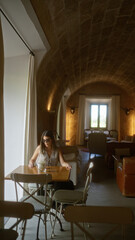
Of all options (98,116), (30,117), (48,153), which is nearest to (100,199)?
(48,153)

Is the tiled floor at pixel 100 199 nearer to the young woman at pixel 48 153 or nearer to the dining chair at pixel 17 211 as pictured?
the young woman at pixel 48 153

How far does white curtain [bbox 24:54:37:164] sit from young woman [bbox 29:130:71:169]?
0.26 meters

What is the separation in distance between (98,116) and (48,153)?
9.94 meters

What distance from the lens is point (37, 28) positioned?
3.23m

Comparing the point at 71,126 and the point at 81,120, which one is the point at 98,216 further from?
the point at 71,126

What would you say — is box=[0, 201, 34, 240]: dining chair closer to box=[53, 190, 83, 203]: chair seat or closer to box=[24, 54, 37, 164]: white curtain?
box=[53, 190, 83, 203]: chair seat

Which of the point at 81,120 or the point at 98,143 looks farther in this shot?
the point at 81,120

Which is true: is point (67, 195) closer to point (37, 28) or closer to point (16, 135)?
point (16, 135)

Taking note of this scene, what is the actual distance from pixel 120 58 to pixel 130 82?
321 cm

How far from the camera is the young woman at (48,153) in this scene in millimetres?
3639

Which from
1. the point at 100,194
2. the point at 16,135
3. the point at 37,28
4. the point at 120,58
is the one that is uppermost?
the point at 120,58

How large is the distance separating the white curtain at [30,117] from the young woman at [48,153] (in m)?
0.26

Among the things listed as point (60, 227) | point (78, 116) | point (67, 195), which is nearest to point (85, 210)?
point (67, 195)

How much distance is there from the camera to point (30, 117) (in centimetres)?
394
